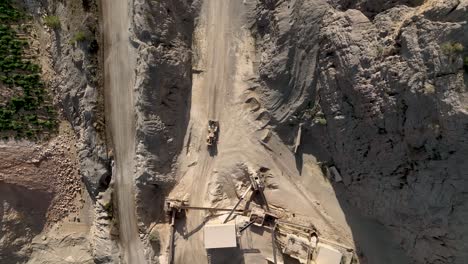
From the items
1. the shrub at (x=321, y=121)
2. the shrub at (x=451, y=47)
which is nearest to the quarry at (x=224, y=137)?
the shrub at (x=321, y=121)

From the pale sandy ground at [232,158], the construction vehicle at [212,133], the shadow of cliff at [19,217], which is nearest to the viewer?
the pale sandy ground at [232,158]

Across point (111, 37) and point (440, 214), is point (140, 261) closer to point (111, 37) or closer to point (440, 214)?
point (111, 37)

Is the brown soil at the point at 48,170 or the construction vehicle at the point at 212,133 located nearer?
the construction vehicle at the point at 212,133

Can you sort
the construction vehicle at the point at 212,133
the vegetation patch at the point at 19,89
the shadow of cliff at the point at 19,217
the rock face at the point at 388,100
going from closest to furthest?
the rock face at the point at 388,100 < the construction vehicle at the point at 212,133 < the vegetation patch at the point at 19,89 < the shadow of cliff at the point at 19,217

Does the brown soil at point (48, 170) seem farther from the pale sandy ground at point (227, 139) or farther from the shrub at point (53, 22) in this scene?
the pale sandy ground at point (227, 139)

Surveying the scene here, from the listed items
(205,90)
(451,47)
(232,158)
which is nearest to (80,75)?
(205,90)

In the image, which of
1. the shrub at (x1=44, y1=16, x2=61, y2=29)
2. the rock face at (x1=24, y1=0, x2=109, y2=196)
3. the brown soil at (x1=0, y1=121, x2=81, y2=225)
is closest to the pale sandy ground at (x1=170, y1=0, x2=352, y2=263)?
the rock face at (x1=24, y1=0, x2=109, y2=196)
